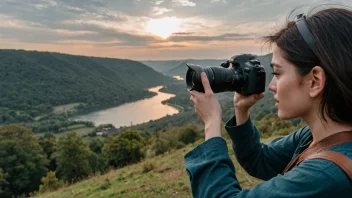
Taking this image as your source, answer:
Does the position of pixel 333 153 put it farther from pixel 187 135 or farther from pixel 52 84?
pixel 52 84

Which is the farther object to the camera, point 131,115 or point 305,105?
point 131,115

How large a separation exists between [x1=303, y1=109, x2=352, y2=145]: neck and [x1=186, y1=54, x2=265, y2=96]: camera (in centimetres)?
34

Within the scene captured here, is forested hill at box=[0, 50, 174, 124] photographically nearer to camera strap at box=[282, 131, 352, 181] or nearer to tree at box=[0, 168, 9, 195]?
tree at box=[0, 168, 9, 195]

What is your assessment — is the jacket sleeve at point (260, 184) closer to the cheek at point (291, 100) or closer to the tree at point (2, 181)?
the cheek at point (291, 100)

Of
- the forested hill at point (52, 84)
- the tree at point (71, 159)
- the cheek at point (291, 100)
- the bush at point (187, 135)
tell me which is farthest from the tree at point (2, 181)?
the forested hill at point (52, 84)

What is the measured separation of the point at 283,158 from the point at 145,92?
110121mm

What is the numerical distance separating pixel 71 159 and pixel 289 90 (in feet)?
89.2

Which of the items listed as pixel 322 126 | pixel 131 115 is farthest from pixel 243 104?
pixel 131 115

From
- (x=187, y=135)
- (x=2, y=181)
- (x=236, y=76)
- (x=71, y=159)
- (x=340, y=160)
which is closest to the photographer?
(x=340, y=160)

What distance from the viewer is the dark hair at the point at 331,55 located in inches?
33.6

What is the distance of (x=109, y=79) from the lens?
400 ft

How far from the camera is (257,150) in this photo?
1.39m

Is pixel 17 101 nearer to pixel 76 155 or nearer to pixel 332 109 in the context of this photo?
pixel 76 155

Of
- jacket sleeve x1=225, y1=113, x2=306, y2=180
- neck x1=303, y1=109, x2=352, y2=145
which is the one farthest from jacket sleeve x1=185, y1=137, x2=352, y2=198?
jacket sleeve x1=225, y1=113, x2=306, y2=180
